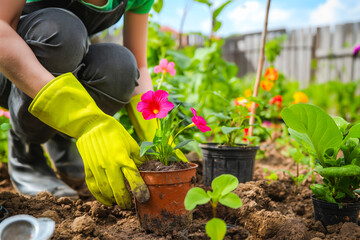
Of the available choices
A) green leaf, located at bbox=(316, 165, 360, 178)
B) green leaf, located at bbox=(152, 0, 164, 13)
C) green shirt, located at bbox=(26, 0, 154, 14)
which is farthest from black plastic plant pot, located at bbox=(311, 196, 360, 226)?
green leaf, located at bbox=(152, 0, 164, 13)

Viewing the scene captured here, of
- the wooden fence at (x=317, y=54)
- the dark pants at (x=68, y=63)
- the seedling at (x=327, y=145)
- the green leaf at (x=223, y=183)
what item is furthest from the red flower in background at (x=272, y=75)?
the wooden fence at (x=317, y=54)

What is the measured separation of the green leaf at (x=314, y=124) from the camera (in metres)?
1.13

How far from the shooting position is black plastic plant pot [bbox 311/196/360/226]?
1.19m

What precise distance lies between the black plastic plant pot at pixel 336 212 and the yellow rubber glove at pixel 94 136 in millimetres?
678

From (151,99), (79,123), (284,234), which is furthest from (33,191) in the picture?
(284,234)

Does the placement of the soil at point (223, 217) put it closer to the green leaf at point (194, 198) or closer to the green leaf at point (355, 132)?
the green leaf at point (194, 198)

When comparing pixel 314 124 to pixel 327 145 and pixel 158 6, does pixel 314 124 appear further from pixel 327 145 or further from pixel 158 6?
pixel 158 6

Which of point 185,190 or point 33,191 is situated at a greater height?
point 185,190

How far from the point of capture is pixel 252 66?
8320 millimetres

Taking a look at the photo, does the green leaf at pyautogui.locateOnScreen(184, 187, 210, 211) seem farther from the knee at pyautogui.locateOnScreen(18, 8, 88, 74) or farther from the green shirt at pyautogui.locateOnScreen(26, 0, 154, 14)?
the green shirt at pyautogui.locateOnScreen(26, 0, 154, 14)

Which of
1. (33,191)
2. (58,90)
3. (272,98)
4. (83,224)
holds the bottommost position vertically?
(33,191)

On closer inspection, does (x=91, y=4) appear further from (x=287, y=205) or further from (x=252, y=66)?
(x=252, y=66)

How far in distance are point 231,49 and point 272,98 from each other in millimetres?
5869

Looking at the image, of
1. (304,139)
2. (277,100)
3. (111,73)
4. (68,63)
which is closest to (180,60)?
(277,100)
